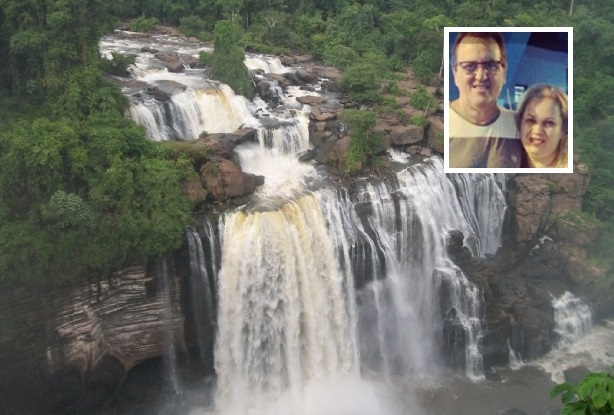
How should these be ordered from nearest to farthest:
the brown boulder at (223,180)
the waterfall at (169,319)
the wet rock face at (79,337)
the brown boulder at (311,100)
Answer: the wet rock face at (79,337) → the waterfall at (169,319) → the brown boulder at (223,180) → the brown boulder at (311,100)

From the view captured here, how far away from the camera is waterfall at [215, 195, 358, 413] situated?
52.4ft

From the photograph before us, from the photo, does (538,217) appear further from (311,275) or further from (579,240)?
(311,275)

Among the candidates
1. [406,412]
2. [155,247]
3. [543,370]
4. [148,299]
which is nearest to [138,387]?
[148,299]

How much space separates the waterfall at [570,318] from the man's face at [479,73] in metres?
15.0

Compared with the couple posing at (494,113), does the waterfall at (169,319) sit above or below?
below

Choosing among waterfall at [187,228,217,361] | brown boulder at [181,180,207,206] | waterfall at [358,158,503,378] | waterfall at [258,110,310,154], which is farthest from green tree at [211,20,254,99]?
waterfall at [187,228,217,361]

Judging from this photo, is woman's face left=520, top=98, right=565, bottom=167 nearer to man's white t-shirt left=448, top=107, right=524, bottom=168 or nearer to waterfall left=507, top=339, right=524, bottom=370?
man's white t-shirt left=448, top=107, right=524, bottom=168

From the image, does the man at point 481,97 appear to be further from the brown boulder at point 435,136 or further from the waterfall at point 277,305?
the brown boulder at point 435,136

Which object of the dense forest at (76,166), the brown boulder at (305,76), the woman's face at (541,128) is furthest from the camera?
the brown boulder at (305,76)

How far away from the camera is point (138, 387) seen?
1603 cm

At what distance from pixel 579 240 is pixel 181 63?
641 inches

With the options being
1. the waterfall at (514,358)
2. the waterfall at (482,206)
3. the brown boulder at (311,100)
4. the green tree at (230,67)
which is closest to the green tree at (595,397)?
the waterfall at (514,358)

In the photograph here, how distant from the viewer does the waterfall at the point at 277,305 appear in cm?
1598

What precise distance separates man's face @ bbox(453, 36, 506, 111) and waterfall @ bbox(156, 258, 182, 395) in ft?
33.6
